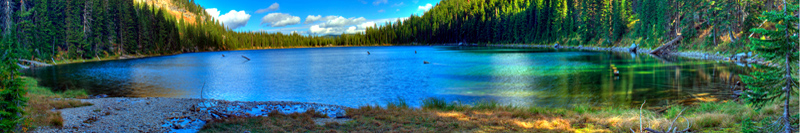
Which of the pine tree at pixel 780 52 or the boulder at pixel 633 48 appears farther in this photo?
the boulder at pixel 633 48

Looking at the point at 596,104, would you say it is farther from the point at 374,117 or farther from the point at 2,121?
the point at 2,121

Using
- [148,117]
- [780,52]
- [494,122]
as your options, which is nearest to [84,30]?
[148,117]

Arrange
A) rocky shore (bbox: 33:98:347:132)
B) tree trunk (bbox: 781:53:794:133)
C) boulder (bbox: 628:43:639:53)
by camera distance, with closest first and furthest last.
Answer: tree trunk (bbox: 781:53:794:133) < rocky shore (bbox: 33:98:347:132) < boulder (bbox: 628:43:639:53)

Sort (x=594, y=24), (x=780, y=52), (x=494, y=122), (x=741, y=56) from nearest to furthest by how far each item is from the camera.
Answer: (x=780, y=52)
(x=494, y=122)
(x=741, y=56)
(x=594, y=24)

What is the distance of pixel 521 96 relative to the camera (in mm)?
18984

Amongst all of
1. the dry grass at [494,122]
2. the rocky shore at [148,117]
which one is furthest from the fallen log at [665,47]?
the rocky shore at [148,117]

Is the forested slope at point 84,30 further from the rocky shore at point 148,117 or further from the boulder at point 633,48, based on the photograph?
the boulder at point 633,48

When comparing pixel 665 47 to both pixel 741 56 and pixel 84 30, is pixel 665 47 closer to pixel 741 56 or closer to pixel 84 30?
pixel 741 56

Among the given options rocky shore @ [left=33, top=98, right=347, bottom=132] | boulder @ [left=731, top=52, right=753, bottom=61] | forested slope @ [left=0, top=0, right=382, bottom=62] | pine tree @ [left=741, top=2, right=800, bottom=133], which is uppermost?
forested slope @ [left=0, top=0, right=382, bottom=62]

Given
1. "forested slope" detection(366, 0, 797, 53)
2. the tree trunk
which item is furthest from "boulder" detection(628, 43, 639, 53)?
the tree trunk

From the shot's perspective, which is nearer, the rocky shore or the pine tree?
the pine tree

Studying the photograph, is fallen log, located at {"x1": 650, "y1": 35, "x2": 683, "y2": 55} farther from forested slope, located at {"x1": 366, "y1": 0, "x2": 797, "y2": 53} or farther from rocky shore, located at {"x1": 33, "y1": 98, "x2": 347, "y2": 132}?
rocky shore, located at {"x1": 33, "y1": 98, "x2": 347, "y2": 132}

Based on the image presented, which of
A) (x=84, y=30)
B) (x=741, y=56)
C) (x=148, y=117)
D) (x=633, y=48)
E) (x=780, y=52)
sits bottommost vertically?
(x=148, y=117)

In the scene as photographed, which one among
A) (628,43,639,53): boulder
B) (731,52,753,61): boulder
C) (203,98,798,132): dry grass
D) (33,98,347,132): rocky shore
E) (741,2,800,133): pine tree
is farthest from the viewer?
(628,43,639,53): boulder
